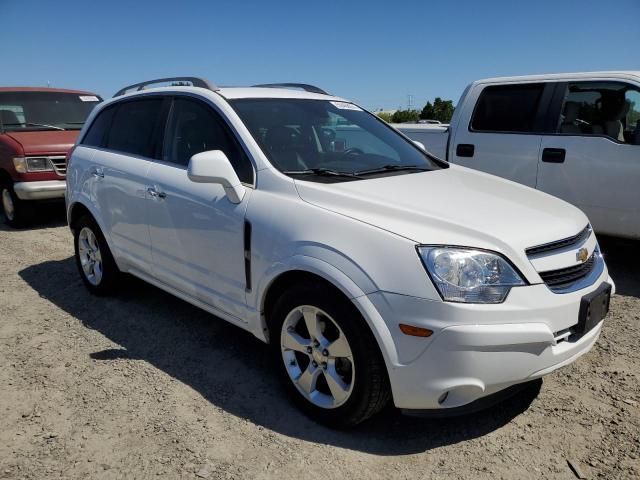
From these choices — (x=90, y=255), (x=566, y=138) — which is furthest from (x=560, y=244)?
(x=90, y=255)

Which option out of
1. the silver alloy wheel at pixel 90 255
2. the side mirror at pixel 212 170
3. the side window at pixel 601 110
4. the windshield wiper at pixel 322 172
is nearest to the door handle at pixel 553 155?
the side window at pixel 601 110

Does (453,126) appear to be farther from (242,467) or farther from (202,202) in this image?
(242,467)

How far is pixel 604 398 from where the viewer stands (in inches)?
118

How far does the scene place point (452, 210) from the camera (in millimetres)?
2627

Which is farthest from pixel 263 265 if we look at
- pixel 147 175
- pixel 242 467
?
pixel 147 175

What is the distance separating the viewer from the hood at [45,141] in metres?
7.43

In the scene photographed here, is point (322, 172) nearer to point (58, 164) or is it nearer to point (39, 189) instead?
point (39, 189)

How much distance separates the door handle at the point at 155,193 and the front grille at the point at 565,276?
2363 mm

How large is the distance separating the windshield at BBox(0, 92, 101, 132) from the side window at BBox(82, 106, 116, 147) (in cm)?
405

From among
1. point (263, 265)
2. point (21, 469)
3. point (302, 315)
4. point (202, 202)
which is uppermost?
point (202, 202)

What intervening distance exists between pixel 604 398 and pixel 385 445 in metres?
1.32

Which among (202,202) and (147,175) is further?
(147,175)

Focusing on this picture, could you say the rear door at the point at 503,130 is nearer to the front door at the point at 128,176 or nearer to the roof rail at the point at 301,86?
the roof rail at the point at 301,86

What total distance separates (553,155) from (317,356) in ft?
11.9
